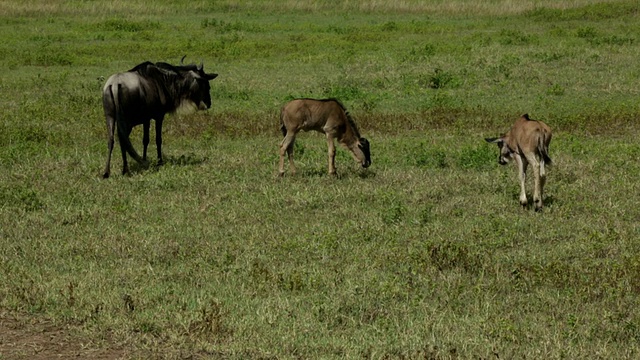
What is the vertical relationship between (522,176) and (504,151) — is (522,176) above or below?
below

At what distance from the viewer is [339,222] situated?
1087cm

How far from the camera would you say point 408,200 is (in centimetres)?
1180

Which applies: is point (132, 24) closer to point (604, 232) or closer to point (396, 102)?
point (396, 102)

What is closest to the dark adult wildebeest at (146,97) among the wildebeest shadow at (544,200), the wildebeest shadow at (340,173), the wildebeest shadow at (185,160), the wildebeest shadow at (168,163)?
the wildebeest shadow at (168,163)

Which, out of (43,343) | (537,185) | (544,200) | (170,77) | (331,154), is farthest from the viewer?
(170,77)

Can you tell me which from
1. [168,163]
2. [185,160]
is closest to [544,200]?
[185,160]

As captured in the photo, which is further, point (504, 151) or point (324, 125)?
point (324, 125)

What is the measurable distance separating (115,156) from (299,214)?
472 cm

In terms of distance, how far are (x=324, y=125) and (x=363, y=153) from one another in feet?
2.10

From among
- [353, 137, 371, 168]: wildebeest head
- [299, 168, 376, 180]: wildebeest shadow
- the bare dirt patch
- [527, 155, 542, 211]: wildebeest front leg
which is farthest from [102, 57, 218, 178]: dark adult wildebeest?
the bare dirt patch

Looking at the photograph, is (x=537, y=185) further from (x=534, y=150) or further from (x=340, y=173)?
(x=340, y=173)

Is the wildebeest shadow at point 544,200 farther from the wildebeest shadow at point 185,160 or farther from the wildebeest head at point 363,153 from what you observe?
the wildebeest shadow at point 185,160

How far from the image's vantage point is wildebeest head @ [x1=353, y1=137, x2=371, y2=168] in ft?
43.5

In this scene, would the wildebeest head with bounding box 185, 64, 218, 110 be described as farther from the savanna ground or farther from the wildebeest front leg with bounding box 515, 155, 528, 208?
the wildebeest front leg with bounding box 515, 155, 528, 208
